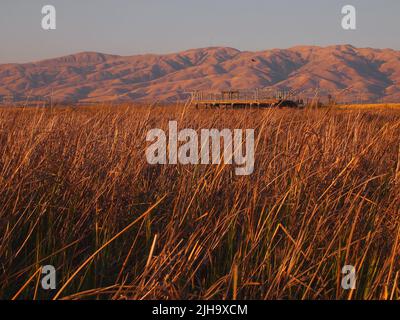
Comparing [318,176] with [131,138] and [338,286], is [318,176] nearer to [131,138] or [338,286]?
[338,286]

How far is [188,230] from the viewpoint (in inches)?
97.7

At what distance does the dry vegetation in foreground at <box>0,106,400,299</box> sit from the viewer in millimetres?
2043

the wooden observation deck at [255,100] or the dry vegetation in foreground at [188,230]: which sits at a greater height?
the wooden observation deck at [255,100]

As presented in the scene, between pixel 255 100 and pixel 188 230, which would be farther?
pixel 255 100

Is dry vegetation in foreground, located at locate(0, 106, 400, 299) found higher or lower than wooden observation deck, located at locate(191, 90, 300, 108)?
lower

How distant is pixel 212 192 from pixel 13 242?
1175 millimetres

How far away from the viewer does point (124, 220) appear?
2.75 m

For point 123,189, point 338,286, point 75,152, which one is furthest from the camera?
point 75,152

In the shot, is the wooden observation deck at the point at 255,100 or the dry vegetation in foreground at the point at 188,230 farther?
the wooden observation deck at the point at 255,100

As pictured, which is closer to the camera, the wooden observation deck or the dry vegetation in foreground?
the dry vegetation in foreground

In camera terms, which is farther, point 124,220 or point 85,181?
point 85,181

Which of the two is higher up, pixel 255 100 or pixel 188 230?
pixel 255 100

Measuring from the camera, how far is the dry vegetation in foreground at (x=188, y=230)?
2.04 m
